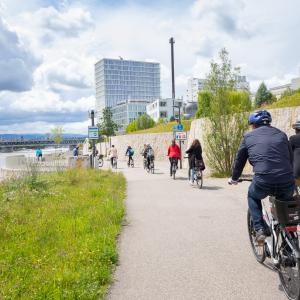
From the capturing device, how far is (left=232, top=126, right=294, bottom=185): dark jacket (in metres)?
4.07

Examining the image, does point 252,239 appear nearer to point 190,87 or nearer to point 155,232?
point 155,232

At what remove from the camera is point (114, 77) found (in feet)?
648

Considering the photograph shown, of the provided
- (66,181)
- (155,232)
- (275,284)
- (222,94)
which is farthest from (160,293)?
(222,94)

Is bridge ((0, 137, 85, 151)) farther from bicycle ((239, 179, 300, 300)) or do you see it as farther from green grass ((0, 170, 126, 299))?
bicycle ((239, 179, 300, 300))

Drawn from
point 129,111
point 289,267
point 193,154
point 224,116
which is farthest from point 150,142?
point 129,111

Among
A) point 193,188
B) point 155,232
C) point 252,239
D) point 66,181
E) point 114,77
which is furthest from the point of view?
point 114,77

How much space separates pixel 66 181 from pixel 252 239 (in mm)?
11860

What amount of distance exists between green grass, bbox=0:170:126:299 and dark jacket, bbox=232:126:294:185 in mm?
2125

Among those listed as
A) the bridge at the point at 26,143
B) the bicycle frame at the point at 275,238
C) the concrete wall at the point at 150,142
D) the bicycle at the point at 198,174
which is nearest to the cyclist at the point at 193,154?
the bicycle at the point at 198,174

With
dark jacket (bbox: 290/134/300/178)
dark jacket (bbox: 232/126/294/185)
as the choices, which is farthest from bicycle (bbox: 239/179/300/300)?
dark jacket (bbox: 290/134/300/178)

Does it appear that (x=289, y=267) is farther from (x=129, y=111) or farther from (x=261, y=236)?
(x=129, y=111)

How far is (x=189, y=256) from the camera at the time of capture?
5.50 metres

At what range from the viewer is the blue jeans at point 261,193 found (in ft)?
13.4

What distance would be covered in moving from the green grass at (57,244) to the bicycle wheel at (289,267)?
184 centimetres
